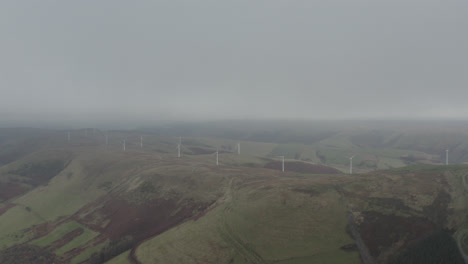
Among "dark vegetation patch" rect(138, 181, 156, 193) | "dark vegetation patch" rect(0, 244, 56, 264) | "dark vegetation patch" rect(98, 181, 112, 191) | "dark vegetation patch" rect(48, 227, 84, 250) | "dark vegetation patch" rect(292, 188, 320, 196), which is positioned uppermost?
"dark vegetation patch" rect(292, 188, 320, 196)

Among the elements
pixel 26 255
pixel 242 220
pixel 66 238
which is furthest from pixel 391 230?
pixel 26 255

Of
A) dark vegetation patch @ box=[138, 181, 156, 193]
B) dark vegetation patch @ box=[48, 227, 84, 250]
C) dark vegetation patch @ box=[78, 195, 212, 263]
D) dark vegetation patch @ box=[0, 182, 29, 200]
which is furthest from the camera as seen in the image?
dark vegetation patch @ box=[0, 182, 29, 200]

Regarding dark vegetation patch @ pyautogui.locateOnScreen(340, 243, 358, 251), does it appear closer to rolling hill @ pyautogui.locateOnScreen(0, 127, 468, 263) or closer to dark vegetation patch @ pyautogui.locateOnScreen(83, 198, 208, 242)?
rolling hill @ pyautogui.locateOnScreen(0, 127, 468, 263)

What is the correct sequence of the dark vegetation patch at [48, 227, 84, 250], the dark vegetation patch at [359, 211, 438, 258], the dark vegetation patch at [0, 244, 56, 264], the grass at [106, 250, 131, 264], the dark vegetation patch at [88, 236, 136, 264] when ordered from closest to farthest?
the dark vegetation patch at [359, 211, 438, 258] < the grass at [106, 250, 131, 264] < the dark vegetation patch at [88, 236, 136, 264] < the dark vegetation patch at [0, 244, 56, 264] < the dark vegetation patch at [48, 227, 84, 250]

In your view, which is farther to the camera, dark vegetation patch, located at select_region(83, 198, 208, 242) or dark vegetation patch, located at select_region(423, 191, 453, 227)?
dark vegetation patch, located at select_region(83, 198, 208, 242)

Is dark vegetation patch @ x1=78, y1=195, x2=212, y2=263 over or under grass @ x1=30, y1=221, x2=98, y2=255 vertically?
over

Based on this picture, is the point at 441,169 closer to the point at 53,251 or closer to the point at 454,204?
the point at 454,204

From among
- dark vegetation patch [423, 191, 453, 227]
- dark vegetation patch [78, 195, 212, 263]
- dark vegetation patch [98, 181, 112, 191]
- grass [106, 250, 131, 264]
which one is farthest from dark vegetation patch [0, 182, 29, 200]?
dark vegetation patch [423, 191, 453, 227]
